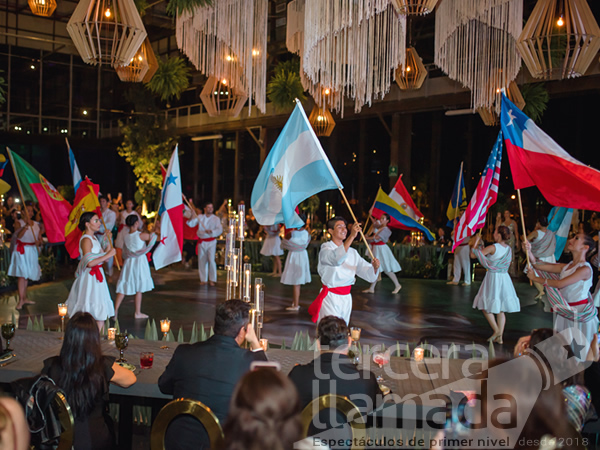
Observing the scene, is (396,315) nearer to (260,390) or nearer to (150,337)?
(150,337)

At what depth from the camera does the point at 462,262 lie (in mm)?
11977

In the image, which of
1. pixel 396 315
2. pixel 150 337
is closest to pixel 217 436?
pixel 150 337

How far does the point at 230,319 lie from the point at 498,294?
4.96m

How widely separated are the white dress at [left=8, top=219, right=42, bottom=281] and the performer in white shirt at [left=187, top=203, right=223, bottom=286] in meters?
2.92

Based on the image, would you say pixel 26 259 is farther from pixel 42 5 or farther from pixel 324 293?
pixel 324 293

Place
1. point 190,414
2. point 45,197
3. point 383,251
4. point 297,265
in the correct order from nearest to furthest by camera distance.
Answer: point 190,414 < point 45,197 < point 297,265 < point 383,251

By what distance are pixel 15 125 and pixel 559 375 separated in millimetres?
24082

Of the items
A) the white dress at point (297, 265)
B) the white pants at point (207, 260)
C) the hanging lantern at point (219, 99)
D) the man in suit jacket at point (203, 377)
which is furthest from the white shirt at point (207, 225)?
the man in suit jacket at point (203, 377)

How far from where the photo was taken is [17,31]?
2084 centimetres

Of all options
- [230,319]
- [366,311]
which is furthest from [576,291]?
[366,311]

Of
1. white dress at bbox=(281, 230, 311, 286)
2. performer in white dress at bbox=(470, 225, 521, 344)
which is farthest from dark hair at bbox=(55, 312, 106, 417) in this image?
white dress at bbox=(281, 230, 311, 286)

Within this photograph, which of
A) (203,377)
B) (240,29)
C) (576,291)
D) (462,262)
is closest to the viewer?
(203,377)

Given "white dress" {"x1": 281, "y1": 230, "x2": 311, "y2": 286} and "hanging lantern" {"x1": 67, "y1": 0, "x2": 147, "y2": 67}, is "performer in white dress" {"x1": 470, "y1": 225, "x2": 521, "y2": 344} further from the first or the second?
"hanging lantern" {"x1": 67, "y1": 0, "x2": 147, "y2": 67}

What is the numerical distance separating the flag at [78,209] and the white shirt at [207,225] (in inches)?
163
